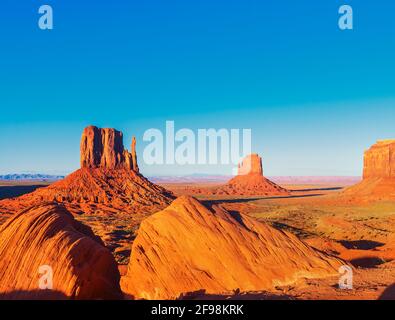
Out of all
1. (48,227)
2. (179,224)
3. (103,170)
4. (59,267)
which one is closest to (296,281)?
(179,224)

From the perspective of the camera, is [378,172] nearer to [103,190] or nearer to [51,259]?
[103,190]

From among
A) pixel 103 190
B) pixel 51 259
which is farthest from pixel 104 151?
pixel 51 259

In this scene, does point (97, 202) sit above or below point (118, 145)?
Result: below

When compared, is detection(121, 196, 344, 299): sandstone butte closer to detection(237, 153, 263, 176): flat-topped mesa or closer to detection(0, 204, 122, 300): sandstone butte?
detection(0, 204, 122, 300): sandstone butte

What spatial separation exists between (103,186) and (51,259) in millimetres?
58910

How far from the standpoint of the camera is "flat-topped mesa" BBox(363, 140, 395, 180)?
88.2 meters

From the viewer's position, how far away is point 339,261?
1046cm

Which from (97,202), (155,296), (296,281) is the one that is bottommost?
(97,202)

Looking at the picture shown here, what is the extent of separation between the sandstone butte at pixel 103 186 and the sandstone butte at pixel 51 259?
4421cm

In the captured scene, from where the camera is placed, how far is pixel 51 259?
9.50 meters

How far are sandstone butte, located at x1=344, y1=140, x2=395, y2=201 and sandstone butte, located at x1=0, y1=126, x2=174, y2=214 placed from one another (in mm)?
50634

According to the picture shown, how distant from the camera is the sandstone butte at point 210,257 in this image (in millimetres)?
9500
